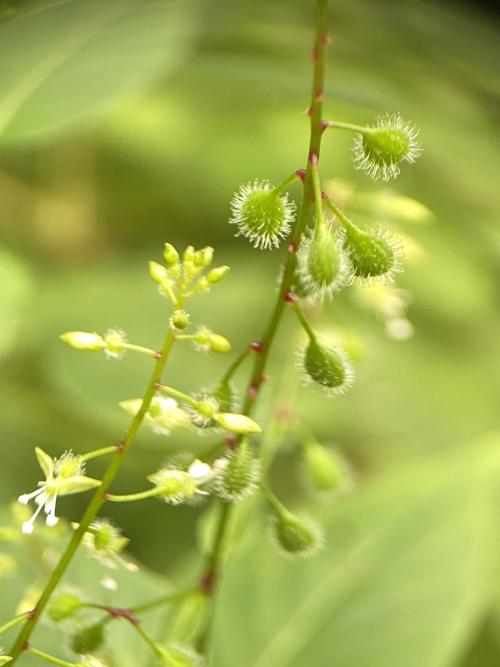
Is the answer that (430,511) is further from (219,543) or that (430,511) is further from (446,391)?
(446,391)

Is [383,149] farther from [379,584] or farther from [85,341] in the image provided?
[379,584]

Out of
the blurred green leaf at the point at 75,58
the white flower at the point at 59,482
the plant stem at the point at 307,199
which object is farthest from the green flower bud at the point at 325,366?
the blurred green leaf at the point at 75,58

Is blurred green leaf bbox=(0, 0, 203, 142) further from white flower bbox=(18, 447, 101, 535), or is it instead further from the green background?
white flower bbox=(18, 447, 101, 535)

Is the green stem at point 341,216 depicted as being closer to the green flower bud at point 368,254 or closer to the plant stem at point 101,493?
the green flower bud at point 368,254

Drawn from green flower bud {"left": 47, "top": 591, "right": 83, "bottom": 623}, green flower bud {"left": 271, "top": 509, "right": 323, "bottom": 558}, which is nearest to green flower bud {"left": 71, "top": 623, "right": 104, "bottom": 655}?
green flower bud {"left": 47, "top": 591, "right": 83, "bottom": 623}

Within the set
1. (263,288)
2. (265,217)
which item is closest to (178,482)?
(265,217)
